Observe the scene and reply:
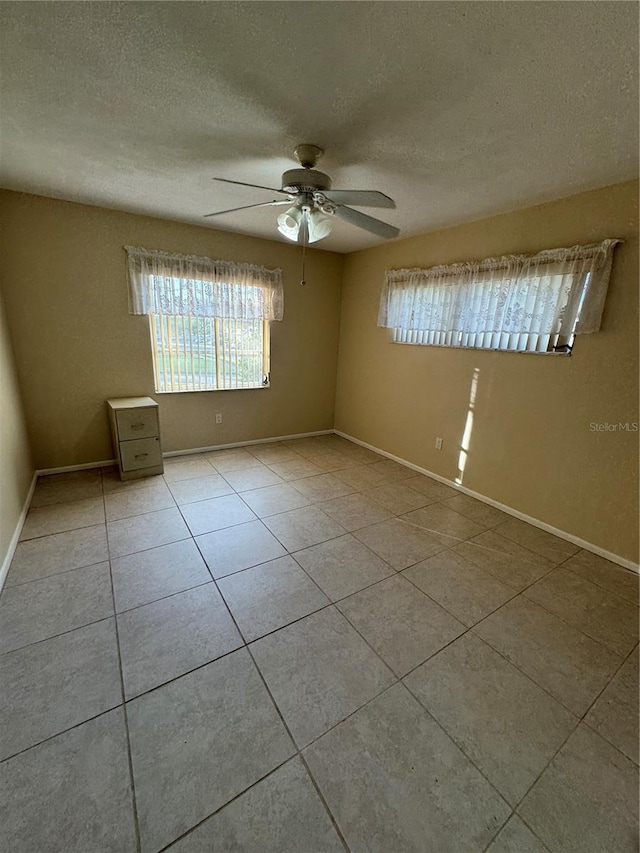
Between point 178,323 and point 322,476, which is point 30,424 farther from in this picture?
point 322,476

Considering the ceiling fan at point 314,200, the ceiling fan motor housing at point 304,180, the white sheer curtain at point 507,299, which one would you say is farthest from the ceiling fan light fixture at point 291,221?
the white sheer curtain at point 507,299

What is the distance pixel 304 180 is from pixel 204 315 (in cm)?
206

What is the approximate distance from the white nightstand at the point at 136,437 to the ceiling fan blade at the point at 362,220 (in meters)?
2.26

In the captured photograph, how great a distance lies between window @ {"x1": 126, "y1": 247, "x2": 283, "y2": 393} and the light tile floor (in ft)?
5.50

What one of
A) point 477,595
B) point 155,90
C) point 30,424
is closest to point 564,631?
point 477,595

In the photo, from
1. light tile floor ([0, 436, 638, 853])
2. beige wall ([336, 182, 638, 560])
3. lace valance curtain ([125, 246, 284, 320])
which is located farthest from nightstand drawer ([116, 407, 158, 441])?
beige wall ([336, 182, 638, 560])

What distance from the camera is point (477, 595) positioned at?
193 cm

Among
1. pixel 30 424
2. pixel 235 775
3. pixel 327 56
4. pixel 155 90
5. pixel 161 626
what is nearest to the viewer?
pixel 235 775

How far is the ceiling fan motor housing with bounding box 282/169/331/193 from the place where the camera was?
1.75 meters

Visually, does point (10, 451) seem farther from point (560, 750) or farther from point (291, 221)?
point (560, 750)

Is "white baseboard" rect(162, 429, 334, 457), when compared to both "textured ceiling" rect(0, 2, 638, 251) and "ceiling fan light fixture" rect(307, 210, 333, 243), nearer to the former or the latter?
"textured ceiling" rect(0, 2, 638, 251)

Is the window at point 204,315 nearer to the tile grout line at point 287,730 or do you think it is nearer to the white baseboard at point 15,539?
the white baseboard at point 15,539

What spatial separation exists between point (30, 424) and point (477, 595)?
12.3 ft

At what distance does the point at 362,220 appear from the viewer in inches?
77.7
